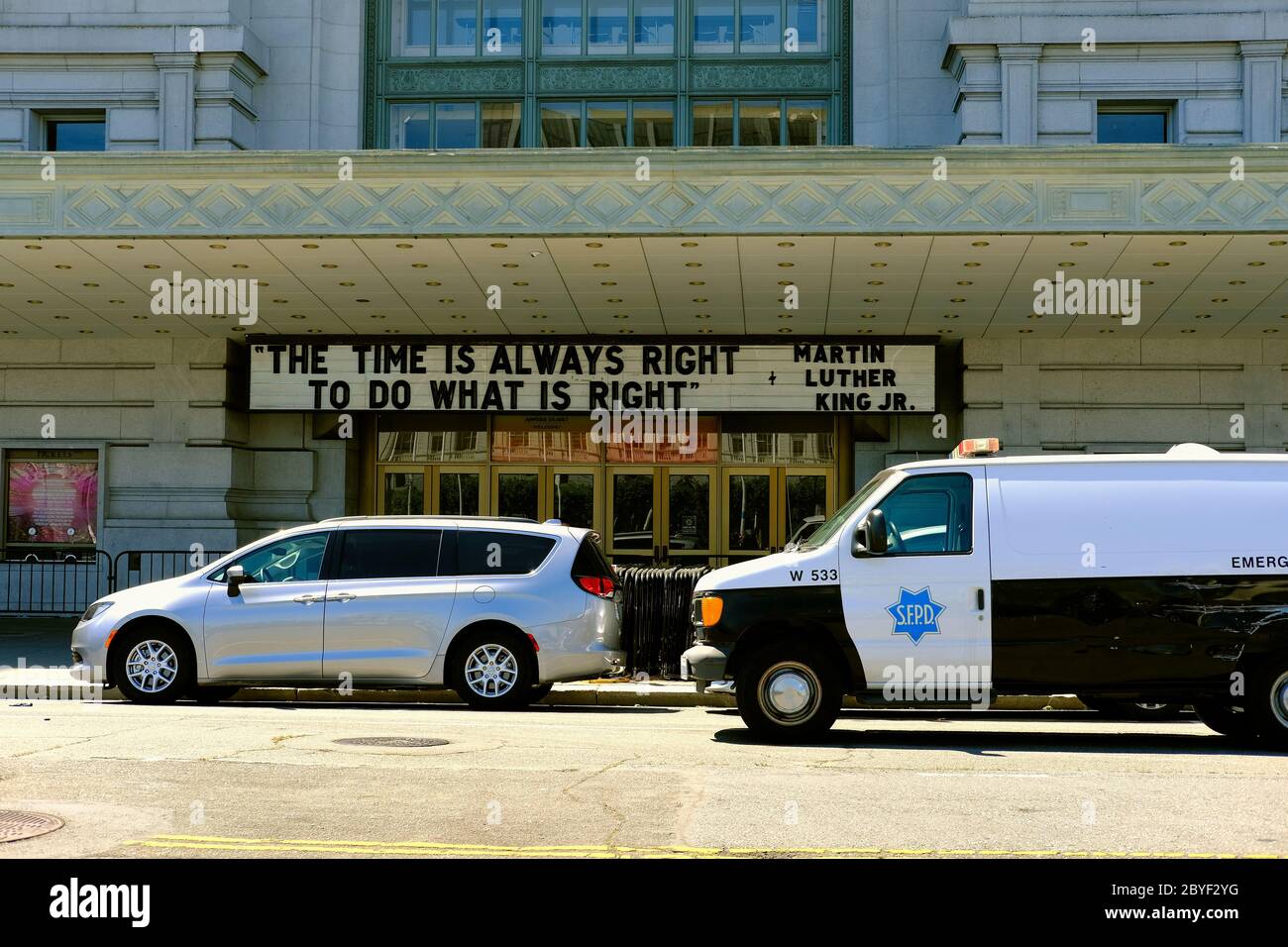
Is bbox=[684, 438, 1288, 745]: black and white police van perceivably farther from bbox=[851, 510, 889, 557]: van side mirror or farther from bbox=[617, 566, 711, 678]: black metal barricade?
bbox=[617, 566, 711, 678]: black metal barricade

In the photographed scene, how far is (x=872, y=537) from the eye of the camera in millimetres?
9773

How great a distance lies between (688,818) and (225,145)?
2015 centimetres

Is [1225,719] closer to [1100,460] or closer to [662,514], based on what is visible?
[1100,460]

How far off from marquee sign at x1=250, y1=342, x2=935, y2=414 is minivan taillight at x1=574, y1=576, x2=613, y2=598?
32.3ft

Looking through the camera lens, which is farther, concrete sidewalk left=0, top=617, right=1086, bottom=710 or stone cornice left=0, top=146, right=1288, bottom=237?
stone cornice left=0, top=146, right=1288, bottom=237

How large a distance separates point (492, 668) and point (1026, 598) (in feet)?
16.2

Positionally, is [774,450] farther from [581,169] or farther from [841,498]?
[581,169]

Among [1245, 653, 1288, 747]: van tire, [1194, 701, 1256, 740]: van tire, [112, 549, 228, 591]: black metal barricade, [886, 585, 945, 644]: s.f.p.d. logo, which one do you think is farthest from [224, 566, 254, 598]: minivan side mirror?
[112, 549, 228, 591]: black metal barricade

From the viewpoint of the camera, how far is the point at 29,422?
2352 centimetres

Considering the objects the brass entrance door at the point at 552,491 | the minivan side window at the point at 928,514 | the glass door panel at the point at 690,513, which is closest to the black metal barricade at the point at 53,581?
the brass entrance door at the point at 552,491

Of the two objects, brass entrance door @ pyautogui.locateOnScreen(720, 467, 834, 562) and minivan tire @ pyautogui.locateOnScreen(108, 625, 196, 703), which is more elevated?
A: brass entrance door @ pyautogui.locateOnScreen(720, 467, 834, 562)

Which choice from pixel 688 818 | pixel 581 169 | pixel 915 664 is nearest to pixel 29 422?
pixel 581 169

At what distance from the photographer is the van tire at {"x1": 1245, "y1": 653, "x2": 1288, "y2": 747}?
9.74 m

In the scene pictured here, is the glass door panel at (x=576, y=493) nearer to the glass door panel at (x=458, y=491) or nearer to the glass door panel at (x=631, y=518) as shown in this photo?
the glass door panel at (x=631, y=518)
